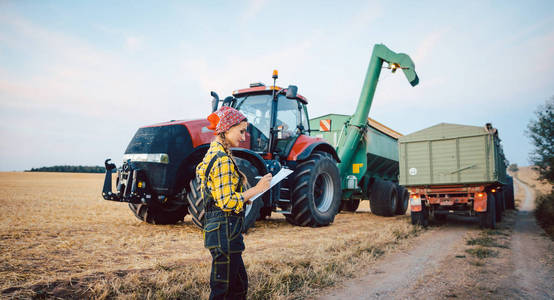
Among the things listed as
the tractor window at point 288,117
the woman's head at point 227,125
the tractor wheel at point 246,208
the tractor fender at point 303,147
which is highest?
the tractor window at point 288,117

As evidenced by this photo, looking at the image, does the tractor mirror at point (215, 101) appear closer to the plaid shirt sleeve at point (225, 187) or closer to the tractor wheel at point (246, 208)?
the tractor wheel at point (246, 208)

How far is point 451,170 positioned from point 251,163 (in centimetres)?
495

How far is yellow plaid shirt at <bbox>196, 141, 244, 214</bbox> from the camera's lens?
190cm

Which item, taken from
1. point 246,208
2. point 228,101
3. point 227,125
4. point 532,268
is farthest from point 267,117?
point 227,125

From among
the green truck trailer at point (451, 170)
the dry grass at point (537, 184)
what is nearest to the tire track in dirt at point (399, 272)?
the green truck trailer at point (451, 170)

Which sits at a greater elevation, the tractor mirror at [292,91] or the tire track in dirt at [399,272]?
the tractor mirror at [292,91]

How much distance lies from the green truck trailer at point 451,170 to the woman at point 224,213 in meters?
7.29

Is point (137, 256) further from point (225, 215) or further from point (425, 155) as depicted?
point (425, 155)

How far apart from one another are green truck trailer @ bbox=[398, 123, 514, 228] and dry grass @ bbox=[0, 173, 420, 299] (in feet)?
7.07

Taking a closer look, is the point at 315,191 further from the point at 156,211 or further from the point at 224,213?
the point at 224,213

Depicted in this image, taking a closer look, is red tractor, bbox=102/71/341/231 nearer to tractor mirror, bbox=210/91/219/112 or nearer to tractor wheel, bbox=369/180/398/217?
tractor mirror, bbox=210/91/219/112

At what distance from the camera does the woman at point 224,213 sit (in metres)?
1.92

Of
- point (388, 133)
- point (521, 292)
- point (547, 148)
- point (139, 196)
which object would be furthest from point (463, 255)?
point (547, 148)

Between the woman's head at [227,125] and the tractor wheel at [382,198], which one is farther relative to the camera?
the tractor wheel at [382,198]
